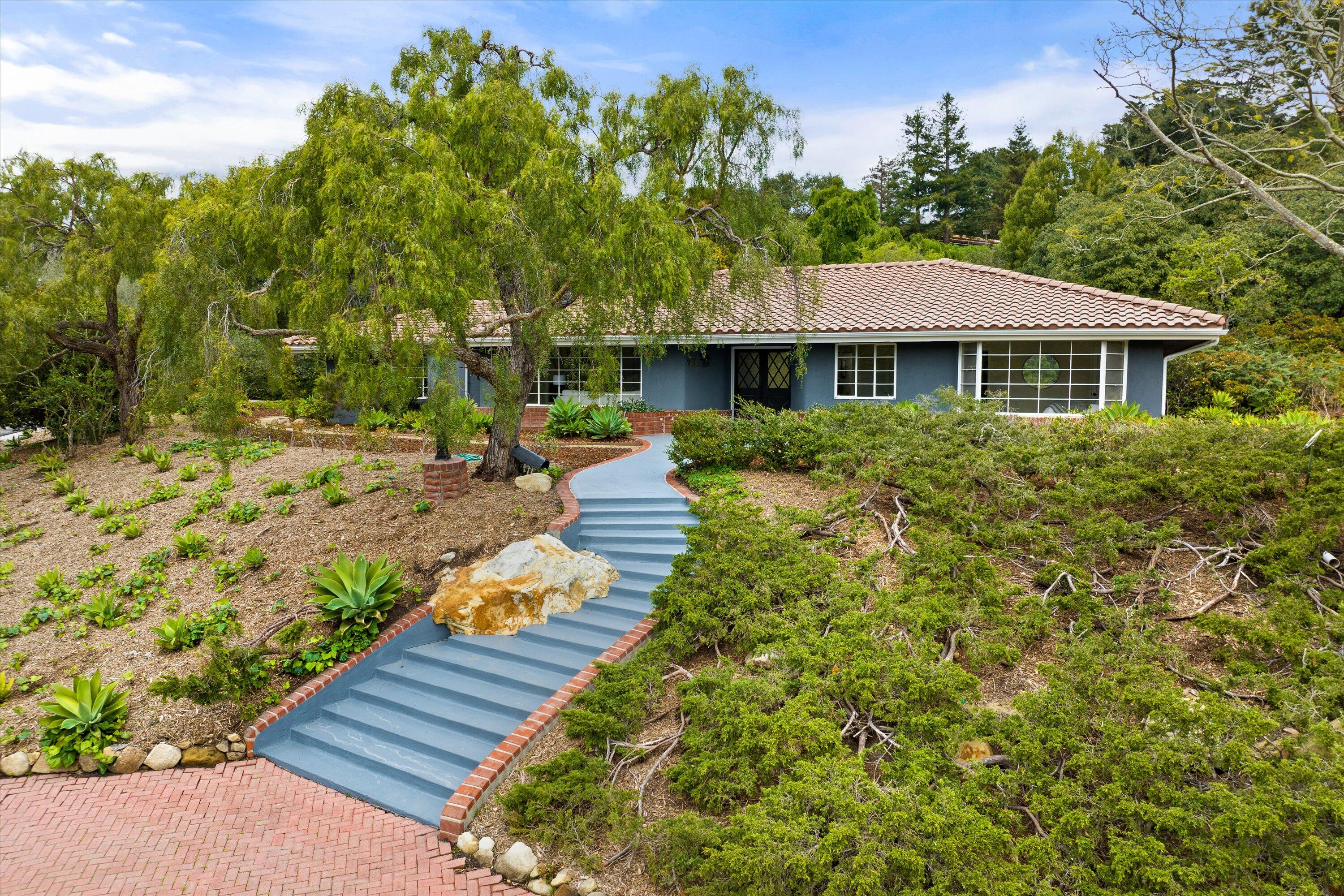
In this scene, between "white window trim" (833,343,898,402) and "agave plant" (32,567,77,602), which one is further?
"white window trim" (833,343,898,402)

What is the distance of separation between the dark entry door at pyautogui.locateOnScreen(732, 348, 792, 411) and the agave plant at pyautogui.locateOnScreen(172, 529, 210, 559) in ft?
38.4

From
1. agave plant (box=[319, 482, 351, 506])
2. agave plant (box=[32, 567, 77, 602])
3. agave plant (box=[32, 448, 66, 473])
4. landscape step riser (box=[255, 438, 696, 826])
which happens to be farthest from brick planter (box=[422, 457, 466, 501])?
agave plant (box=[32, 448, 66, 473])

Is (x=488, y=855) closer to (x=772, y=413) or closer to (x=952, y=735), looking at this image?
(x=952, y=735)

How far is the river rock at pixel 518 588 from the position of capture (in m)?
7.69

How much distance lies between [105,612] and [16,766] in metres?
2.30

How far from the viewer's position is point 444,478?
9.75 metres

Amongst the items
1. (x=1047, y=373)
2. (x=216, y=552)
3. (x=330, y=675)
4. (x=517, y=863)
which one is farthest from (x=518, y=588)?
(x=1047, y=373)

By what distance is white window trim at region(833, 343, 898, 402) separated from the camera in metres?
15.4

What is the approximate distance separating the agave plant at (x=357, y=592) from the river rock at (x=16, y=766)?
2541 millimetres

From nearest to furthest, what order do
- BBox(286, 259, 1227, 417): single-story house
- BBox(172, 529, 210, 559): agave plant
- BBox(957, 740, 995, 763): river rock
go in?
BBox(957, 740, 995, 763): river rock < BBox(172, 529, 210, 559): agave plant < BBox(286, 259, 1227, 417): single-story house

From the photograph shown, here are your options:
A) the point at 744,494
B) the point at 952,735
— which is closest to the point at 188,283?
the point at 744,494

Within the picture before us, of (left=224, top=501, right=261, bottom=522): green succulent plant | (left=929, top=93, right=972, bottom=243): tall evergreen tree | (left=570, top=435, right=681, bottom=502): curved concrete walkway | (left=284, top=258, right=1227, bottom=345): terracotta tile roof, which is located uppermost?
(left=929, top=93, right=972, bottom=243): tall evergreen tree

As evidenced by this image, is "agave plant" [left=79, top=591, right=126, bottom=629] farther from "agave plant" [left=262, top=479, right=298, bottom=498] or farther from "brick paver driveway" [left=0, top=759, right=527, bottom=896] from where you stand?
"agave plant" [left=262, top=479, right=298, bottom=498]

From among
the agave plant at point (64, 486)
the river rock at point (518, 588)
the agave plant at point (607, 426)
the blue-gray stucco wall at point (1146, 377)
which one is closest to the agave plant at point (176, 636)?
the river rock at point (518, 588)
